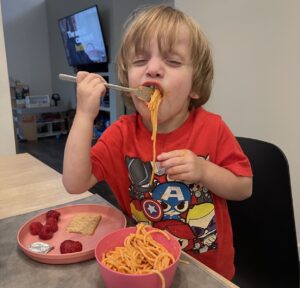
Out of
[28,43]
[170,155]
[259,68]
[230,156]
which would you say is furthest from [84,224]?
[28,43]

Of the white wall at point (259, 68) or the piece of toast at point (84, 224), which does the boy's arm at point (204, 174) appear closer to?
the piece of toast at point (84, 224)

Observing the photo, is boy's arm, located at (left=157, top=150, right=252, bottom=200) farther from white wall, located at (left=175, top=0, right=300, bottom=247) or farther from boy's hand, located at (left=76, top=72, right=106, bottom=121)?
white wall, located at (left=175, top=0, right=300, bottom=247)

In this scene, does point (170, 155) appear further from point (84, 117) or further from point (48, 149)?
point (48, 149)

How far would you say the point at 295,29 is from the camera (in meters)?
1.47

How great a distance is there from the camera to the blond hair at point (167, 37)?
2.27 ft

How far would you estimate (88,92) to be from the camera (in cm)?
67

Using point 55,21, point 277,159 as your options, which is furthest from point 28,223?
point 55,21

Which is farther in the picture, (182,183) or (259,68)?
(259,68)

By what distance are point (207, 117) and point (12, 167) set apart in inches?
29.7

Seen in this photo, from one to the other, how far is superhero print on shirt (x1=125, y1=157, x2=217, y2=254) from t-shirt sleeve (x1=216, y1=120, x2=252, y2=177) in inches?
3.2

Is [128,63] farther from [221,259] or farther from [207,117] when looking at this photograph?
[221,259]

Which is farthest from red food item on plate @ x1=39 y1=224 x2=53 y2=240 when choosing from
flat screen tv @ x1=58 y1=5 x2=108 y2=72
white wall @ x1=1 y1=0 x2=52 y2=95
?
white wall @ x1=1 y1=0 x2=52 y2=95

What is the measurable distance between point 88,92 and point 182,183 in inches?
11.8

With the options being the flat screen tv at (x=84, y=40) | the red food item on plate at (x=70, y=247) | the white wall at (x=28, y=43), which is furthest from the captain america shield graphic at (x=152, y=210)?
the white wall at (x=28, y=43)
